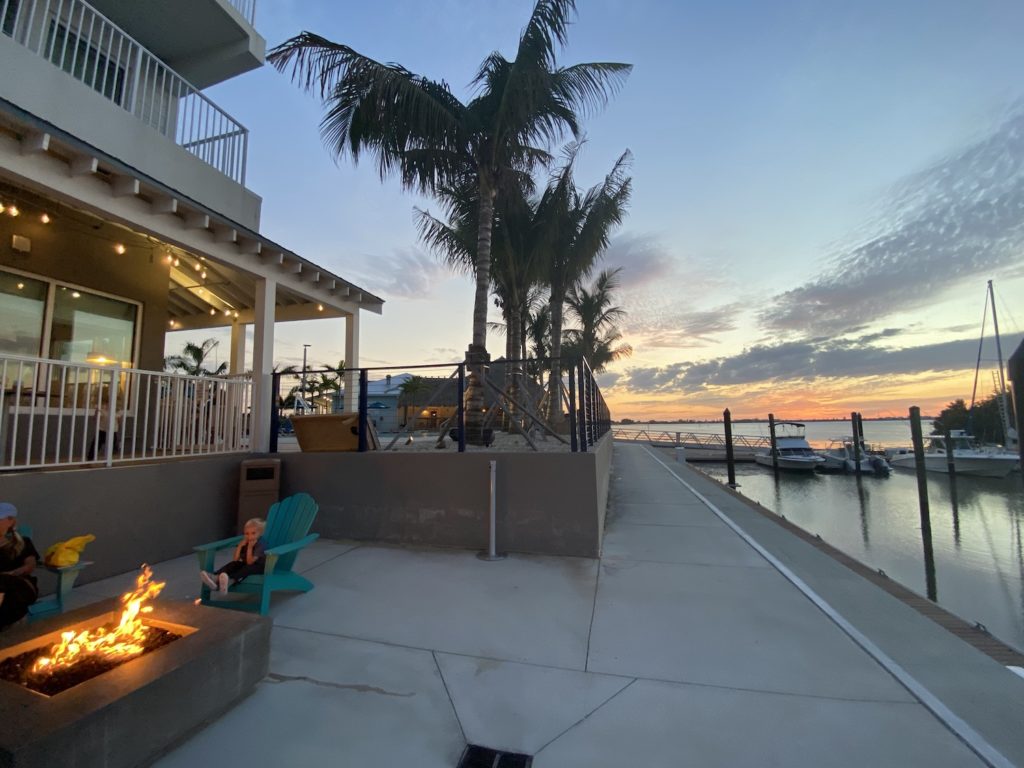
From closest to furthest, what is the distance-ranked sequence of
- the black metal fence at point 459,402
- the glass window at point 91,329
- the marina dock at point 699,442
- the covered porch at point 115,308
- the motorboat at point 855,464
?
the covered porch at point 115,308
the black metal fence at point 459,402
the glass window at point 91,329
the motorboat at point 855,464
the marina dock at point 699,442

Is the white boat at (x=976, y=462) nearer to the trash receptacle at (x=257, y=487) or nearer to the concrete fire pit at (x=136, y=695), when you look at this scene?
the trash receptacle at (x=257, y=487)

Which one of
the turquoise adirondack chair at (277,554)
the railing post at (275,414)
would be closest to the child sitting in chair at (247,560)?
the turquoise adirondack chair at (277,554)

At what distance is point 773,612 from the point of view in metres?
3.79

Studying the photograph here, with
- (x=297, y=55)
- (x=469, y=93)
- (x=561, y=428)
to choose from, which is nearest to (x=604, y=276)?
(x=561, y=428)

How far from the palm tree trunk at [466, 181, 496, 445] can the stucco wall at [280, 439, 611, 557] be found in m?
1.92

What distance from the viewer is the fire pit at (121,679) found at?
1.69 meters

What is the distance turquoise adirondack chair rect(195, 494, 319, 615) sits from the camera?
368 centimetres

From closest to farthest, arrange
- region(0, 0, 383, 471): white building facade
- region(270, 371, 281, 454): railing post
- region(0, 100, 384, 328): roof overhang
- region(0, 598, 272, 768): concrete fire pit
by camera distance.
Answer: region(0, 598, 272, 768): concrete fire pit, region(0, 100, 384, 328): roof overhang, region(0, 0, 383, 471): white building facade, region(270, 371, 281, 454): railing post

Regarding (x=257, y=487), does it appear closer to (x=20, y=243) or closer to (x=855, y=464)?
(x=20, y=243)

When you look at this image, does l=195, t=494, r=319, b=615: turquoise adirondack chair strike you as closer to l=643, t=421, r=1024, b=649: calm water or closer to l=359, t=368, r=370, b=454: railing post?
l=359, t=368, r=370, b=454: railing post

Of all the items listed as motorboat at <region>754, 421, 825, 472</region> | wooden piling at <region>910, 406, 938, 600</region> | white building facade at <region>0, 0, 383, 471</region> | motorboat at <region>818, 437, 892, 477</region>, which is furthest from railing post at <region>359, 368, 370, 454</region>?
motorboat at <region>818, 437, 892, 477</region>

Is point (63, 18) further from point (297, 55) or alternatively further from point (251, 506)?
point (251, 506)

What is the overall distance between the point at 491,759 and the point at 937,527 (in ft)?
79.9

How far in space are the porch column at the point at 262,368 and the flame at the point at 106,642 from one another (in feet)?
13.7
